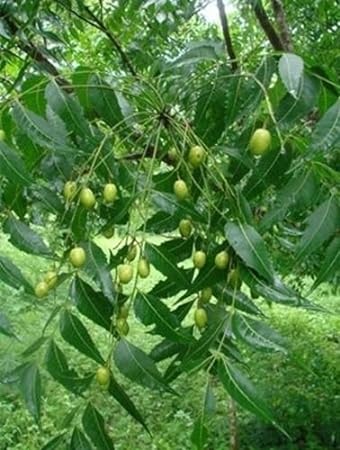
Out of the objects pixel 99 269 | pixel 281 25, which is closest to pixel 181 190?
pixel 99 269

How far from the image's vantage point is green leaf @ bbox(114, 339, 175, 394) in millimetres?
743

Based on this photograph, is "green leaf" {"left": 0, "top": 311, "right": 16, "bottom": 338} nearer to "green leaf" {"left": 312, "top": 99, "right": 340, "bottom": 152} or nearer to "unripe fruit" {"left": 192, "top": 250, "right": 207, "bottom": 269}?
"unripe fruit" {"left": 192, "top": 250, "right": 207, "bottom": 269}

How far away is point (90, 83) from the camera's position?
850mm

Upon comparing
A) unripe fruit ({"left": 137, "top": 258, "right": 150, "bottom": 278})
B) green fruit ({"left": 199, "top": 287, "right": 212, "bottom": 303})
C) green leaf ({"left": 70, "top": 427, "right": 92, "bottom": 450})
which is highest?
unripe fruit ({"left": 137, "top": 258, "right": 150, "bottom": 278})

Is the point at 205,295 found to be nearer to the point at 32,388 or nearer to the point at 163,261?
the point at 163,261

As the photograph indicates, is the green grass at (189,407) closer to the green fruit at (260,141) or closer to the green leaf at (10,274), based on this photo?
the green leaf at (10,274)

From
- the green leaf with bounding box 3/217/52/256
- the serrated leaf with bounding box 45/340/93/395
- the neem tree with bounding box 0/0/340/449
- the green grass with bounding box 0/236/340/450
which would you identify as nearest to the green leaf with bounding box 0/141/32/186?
the neem tree with bounding box 0/0/340/449

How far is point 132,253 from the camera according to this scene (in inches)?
30.8

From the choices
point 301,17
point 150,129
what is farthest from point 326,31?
point 150,129

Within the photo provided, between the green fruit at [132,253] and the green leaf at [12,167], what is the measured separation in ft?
0.47

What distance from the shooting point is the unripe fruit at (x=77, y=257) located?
0.74 meters

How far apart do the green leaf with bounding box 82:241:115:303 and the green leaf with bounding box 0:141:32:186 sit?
106 mm

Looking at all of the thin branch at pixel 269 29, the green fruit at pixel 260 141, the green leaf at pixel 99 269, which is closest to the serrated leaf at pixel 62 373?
the green leaf at pixel 99 269

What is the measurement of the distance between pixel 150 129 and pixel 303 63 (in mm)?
249
